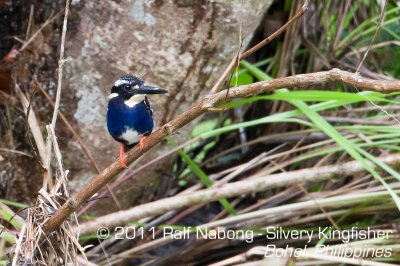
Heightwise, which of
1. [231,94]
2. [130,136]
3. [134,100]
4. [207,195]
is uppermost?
[231,94]

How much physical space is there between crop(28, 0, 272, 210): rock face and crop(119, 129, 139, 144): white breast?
601 millimetres

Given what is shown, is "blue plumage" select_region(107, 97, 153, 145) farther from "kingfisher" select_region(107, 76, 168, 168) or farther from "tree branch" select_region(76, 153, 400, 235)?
"tree branch" select_region(76, 153, 400, 235)

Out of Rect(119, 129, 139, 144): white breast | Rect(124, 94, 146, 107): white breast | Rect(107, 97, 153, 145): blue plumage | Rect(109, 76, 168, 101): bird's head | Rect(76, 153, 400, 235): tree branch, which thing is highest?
Rect(109, 76, 168, 101): bird's head

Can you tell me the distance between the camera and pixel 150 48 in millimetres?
2918

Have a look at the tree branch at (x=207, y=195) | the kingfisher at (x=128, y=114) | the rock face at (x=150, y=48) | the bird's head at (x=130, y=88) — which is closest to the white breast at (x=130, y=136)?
the kingfisher at (x=128, y=114)

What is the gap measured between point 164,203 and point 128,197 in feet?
1.76

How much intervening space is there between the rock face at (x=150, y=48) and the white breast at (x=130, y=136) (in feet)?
1.97

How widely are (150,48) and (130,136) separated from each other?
66cm

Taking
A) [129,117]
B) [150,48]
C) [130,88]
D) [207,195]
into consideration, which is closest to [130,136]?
[129,117]

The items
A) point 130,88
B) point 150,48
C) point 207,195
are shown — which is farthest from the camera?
point 150,48

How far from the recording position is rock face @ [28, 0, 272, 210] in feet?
9.43

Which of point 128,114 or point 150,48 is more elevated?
point 150,48

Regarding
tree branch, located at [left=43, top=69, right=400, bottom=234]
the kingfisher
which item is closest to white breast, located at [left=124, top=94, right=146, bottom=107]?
the kingfisher

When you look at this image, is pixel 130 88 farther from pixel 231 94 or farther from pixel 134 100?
pixel 231 94
